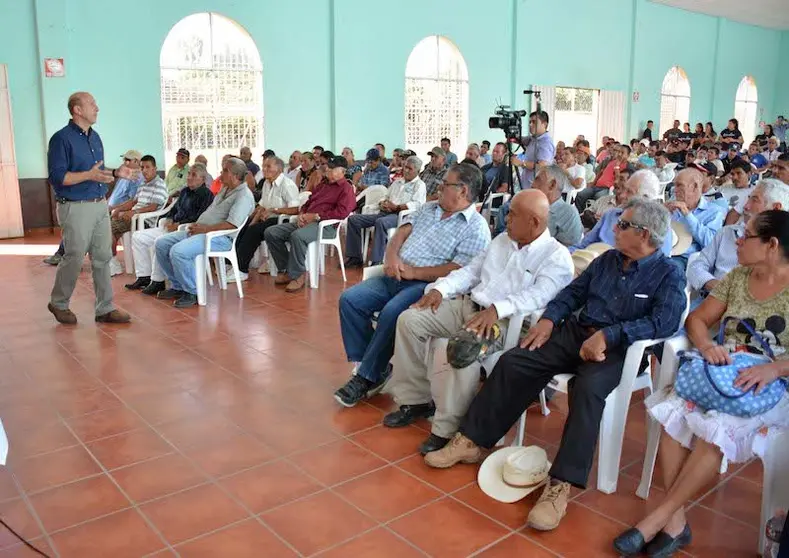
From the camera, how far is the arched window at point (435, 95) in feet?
36.3

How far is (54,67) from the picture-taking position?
25.8 ft

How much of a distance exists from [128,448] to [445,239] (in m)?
1.61

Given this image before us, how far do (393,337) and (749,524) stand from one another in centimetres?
154

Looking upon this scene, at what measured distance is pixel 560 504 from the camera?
219 centimetres

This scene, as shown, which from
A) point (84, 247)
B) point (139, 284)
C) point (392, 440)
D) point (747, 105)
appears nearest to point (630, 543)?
point (392, 440)

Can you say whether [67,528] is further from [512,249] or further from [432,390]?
[512,249]

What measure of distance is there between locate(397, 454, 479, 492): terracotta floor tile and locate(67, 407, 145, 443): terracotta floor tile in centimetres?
118

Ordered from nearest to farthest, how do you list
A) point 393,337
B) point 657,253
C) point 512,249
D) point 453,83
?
point 657,253, point 512,249, point 393,337, point 453,83

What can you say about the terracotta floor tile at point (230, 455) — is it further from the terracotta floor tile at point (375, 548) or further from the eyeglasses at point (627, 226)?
the eyeglasses at point (627, 226)

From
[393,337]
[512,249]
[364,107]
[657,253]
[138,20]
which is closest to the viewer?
[657,253]

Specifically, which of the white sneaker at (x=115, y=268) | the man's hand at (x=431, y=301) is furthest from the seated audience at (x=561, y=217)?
the white sneaker at (x=115, y=268)

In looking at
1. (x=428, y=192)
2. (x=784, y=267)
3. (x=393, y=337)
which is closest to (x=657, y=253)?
(x=784, y=267)

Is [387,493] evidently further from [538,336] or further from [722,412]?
[722,412]

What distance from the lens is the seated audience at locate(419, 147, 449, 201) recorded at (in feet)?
22.2
